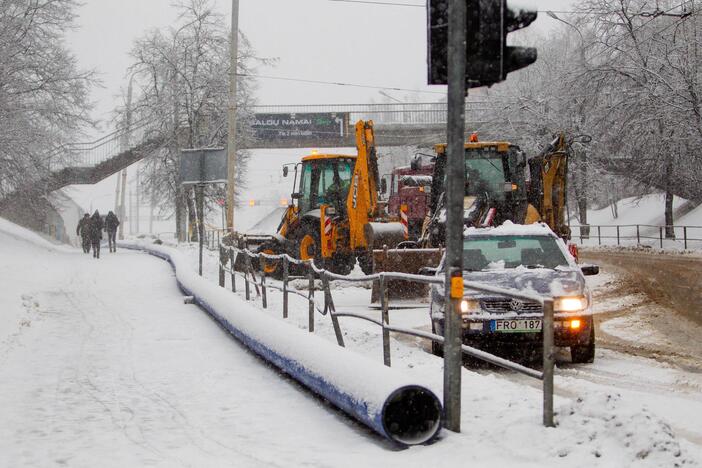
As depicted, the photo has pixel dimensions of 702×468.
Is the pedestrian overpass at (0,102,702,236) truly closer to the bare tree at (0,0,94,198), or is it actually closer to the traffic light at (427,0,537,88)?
the bare tree at (0,0,94,198)

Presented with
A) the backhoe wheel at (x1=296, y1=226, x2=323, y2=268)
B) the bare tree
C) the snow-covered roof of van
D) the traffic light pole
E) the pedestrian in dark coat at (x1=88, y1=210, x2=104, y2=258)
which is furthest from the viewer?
the pedestrian in dark coat at (x1=88, y1=210, x2=104, y2=258)

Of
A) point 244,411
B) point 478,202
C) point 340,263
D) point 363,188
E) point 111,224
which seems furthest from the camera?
point 111,224

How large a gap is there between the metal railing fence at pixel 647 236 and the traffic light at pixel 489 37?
89.2ft

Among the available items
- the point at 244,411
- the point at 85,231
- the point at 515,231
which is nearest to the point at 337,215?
the point at 515,231

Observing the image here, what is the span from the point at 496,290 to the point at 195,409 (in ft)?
9.33

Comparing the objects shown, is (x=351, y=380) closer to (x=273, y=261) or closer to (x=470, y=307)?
(x=470, y=307)

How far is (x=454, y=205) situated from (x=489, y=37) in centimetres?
116

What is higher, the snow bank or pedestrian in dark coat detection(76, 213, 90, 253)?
pedestrian in dark coat detection(76, 213, 90, 253)

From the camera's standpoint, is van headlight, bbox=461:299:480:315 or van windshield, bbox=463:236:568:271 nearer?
van headlight, bbox=461:299:480:315

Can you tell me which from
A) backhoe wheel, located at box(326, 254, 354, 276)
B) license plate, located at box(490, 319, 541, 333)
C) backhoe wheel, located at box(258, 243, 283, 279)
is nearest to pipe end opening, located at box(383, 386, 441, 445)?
license plate, located at box(490, 319, 541, 333)

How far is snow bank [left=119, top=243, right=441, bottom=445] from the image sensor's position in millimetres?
6000

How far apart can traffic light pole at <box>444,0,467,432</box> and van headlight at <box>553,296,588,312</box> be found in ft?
12.2

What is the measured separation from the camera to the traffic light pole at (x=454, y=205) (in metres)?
5.84

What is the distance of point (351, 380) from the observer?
6770 mm
